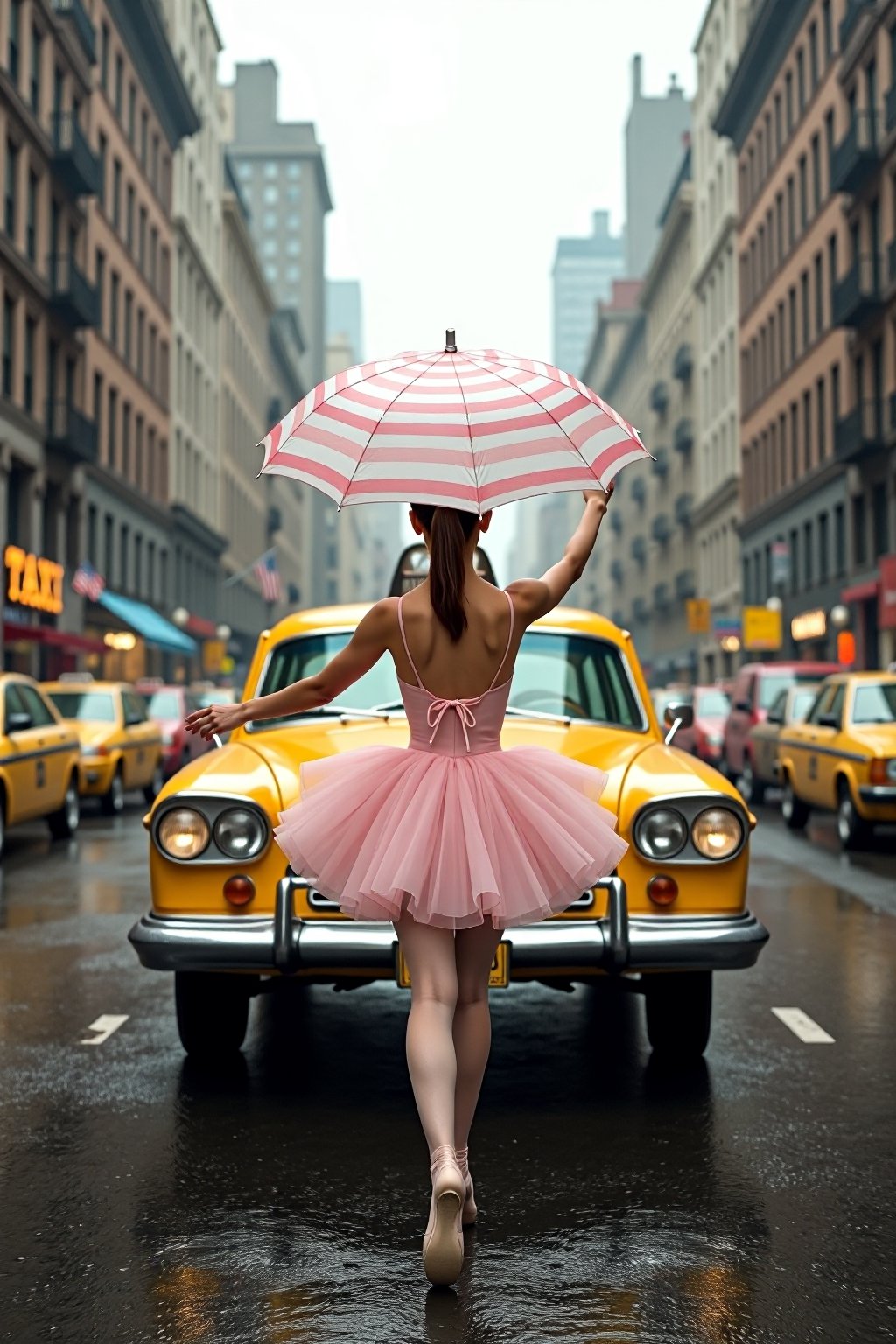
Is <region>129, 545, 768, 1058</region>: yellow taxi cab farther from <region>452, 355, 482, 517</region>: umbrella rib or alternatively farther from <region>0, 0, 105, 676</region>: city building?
<region>0, 0, 105, 676</region>: city building

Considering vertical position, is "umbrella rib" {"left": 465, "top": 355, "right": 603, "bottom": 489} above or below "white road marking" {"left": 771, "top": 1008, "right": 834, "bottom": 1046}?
above

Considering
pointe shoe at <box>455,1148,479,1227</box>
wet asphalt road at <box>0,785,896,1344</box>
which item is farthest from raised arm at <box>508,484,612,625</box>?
wet asphalt road at <box>0,785,896,1344</box>

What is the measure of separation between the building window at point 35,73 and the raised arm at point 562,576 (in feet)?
115

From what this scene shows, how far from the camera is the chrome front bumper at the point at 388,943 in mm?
5281

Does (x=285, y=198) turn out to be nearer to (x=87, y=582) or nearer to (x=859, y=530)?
(x=859, y=530)

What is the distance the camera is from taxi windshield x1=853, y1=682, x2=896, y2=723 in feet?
50.9

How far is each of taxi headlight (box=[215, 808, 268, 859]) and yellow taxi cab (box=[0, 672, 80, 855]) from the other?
8.34 m

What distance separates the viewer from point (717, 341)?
65188 millimetres

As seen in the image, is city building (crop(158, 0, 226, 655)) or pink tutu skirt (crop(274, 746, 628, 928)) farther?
city building (crop(158, 0, 226, 655))

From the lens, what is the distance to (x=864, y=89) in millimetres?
40719

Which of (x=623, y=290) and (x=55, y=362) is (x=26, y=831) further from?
(x=623, y=290)

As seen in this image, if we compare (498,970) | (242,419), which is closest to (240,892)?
(498,970)

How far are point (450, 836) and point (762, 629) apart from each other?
4350 cm

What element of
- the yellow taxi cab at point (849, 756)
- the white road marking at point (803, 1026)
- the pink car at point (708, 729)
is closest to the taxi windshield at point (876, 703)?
the yellow taxi cab at point (849, 756)
